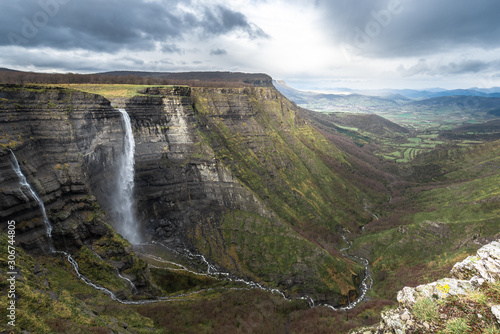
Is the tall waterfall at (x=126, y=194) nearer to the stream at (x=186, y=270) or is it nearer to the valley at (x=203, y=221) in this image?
the valley at (x=203, y=221)

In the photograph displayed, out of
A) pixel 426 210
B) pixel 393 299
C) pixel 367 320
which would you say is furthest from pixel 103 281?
pixel 426 210

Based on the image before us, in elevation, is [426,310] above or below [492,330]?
below

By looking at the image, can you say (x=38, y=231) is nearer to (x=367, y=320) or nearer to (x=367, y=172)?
(x=367, y=320)

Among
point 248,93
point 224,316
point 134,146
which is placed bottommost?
point 224,316

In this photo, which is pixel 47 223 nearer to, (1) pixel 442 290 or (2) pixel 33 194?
(2) pixel 33 194

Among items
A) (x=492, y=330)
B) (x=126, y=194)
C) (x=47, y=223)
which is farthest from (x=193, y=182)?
(x=492, y=330)

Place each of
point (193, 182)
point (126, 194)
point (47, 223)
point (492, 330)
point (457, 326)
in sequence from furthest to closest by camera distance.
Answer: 1. point (193, 182)
2. point (126, 194)
3. point (47, 223)
4. point (457, 326)
5. point (492, 330)

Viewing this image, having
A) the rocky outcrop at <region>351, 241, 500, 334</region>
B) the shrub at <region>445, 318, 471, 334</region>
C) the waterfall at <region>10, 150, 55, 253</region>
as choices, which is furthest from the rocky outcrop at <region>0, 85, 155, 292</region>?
the shrub at <region>445, 318, 471, 334</region>
